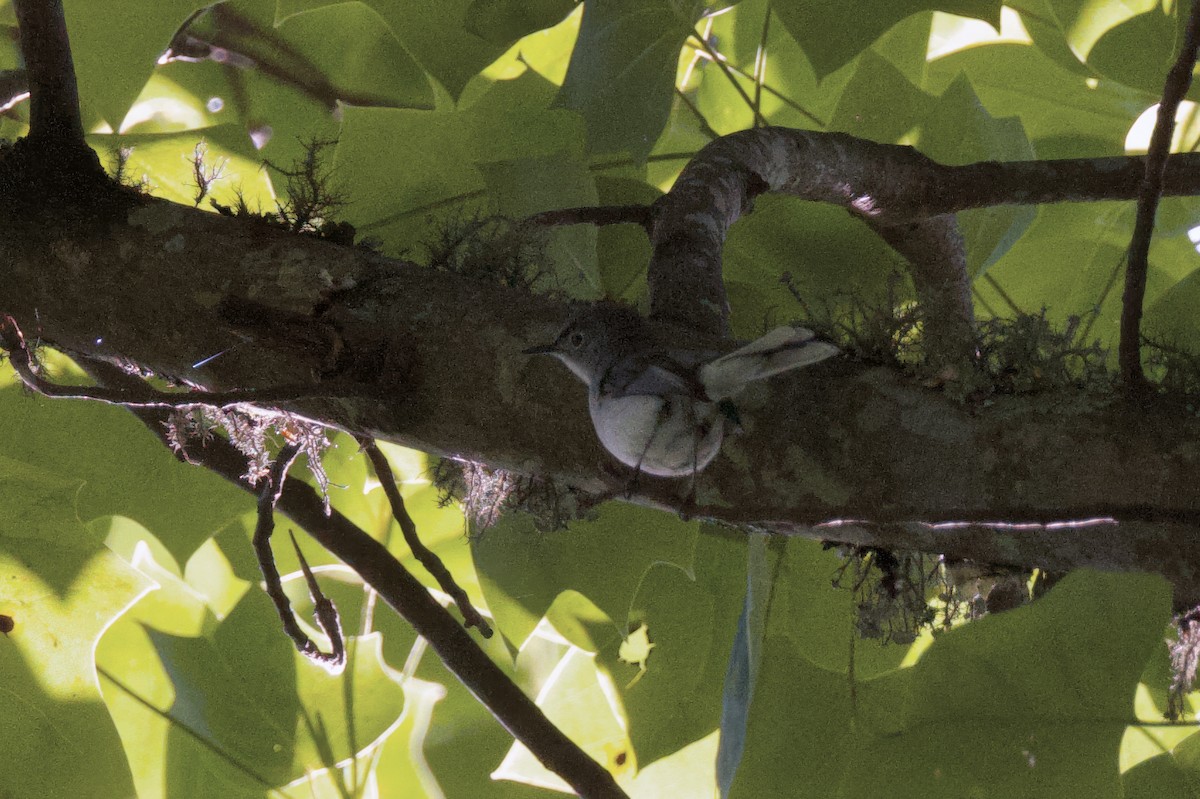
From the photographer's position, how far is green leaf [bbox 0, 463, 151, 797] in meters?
1.20

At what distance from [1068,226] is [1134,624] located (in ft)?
2.37

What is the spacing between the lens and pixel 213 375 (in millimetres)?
746

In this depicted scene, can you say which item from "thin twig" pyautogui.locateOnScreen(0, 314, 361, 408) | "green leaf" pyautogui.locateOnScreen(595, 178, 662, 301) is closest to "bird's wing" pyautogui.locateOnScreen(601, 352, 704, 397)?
"thin twig" pyautogui.locateOnScreen(0, 314, 361, 408)

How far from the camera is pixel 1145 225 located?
555mm

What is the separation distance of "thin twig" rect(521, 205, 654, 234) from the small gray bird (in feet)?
1.04

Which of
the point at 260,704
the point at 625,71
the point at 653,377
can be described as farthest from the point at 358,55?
the point at 260,704

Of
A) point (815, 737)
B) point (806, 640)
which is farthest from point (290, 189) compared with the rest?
point (815, 737)

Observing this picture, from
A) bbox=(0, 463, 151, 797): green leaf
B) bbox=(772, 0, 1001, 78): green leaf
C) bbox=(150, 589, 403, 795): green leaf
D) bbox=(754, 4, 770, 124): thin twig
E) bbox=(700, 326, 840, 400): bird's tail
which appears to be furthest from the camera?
bbox=(150, 589, 403, 795): green leaf

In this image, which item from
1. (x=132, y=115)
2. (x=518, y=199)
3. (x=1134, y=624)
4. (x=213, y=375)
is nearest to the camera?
(x=1134, y=624)

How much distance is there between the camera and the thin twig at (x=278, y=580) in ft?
2.88

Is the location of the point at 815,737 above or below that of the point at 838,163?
below

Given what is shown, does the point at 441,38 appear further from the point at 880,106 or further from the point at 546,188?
the point at 880,106

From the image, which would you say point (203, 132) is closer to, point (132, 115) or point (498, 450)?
point (132, 115)

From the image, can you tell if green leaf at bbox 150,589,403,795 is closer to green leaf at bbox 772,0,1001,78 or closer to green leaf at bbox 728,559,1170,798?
green leaf at bbox 728,559,1170,798
